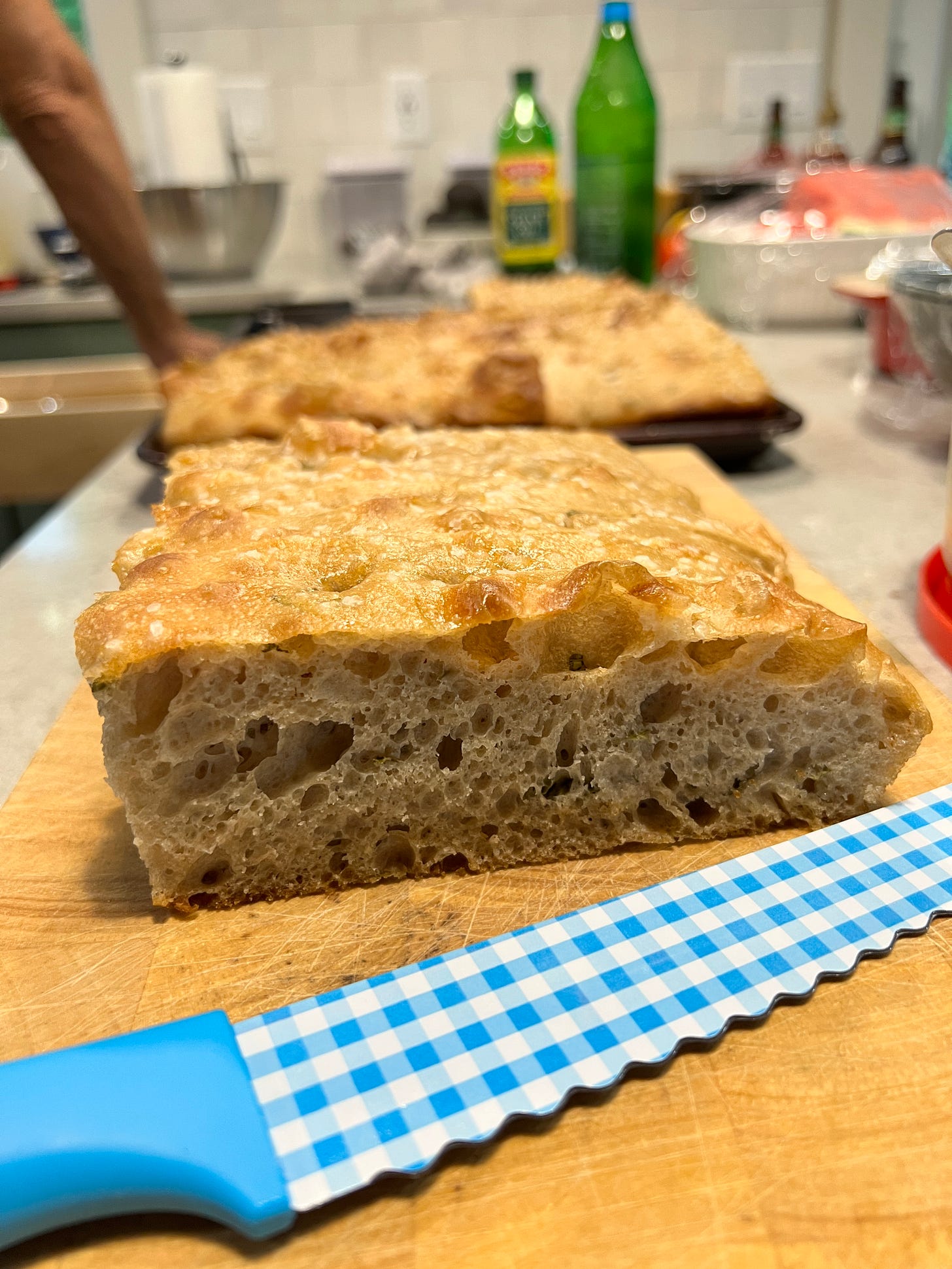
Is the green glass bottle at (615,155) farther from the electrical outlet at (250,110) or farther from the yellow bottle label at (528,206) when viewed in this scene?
the electrical outlet at (250,110)

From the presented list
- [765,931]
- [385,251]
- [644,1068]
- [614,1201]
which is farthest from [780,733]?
[385,251]

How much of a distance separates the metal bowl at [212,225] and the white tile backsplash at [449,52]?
811mm

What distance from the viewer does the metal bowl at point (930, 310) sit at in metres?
1.66

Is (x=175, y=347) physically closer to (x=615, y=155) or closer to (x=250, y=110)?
(x=615, y=155)

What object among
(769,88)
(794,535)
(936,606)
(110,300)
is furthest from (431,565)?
(769,88)

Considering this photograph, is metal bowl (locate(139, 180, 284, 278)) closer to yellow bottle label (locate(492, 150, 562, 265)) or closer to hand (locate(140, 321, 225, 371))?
yellow bottle label (locate(492, 150, 562, 265))

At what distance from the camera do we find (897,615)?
140cm

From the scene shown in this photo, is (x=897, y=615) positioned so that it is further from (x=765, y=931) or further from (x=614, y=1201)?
(x=614, y=1201)

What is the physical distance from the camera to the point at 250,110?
431 centimetres

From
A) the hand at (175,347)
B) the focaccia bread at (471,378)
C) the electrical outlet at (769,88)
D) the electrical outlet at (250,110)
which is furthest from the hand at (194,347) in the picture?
the electrical outlet at (769,88)

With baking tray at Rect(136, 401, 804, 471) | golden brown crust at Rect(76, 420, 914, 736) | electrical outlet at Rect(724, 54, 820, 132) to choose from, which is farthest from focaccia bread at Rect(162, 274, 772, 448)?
electrical outlet at Rect(724, 54, 820, 132)

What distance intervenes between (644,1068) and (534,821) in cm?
30

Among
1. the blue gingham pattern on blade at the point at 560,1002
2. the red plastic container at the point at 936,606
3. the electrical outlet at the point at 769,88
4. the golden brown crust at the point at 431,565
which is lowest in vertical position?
the red plastic container at the point at 936,606

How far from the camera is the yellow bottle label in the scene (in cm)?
326
